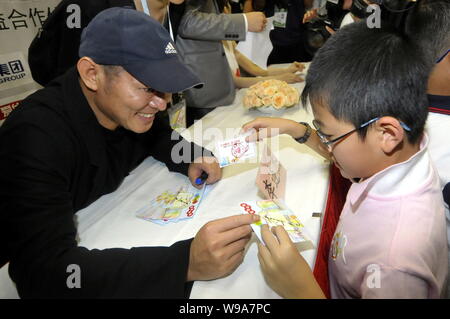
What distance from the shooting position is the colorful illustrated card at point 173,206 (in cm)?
107

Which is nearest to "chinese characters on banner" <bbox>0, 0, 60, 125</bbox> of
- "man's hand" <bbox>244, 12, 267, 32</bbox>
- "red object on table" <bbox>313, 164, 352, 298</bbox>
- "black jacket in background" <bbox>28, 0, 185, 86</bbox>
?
"black jacket in background" <bbox>28, 0, 185, 86</bbox>

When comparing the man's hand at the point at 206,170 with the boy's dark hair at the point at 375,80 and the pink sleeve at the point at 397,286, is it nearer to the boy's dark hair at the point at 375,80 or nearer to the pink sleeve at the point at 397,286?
the boy's dark hair at the point at 375,80

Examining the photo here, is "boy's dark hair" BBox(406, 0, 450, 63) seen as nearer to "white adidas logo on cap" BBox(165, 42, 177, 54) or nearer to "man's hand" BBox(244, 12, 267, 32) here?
"white adidas logo on cap" BBox(165, 42, 177, 54)

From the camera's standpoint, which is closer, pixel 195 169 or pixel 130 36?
pixel 130 36

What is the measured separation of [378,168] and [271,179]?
366mm

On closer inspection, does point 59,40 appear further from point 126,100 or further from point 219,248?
point 219,248

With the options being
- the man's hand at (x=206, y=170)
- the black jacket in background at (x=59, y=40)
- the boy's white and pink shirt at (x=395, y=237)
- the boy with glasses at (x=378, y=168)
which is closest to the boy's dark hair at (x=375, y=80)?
the boy with glasses at (x=378, y=168)

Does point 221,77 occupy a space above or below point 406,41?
below

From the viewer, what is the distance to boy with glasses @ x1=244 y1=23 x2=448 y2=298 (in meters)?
0.69

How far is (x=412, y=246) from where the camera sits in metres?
0.68

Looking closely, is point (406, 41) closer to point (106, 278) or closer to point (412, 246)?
point (412, 246)

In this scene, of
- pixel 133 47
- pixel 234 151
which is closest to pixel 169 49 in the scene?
pixel 133 47

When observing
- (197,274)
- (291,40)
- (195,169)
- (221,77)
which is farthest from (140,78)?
(291,40)
